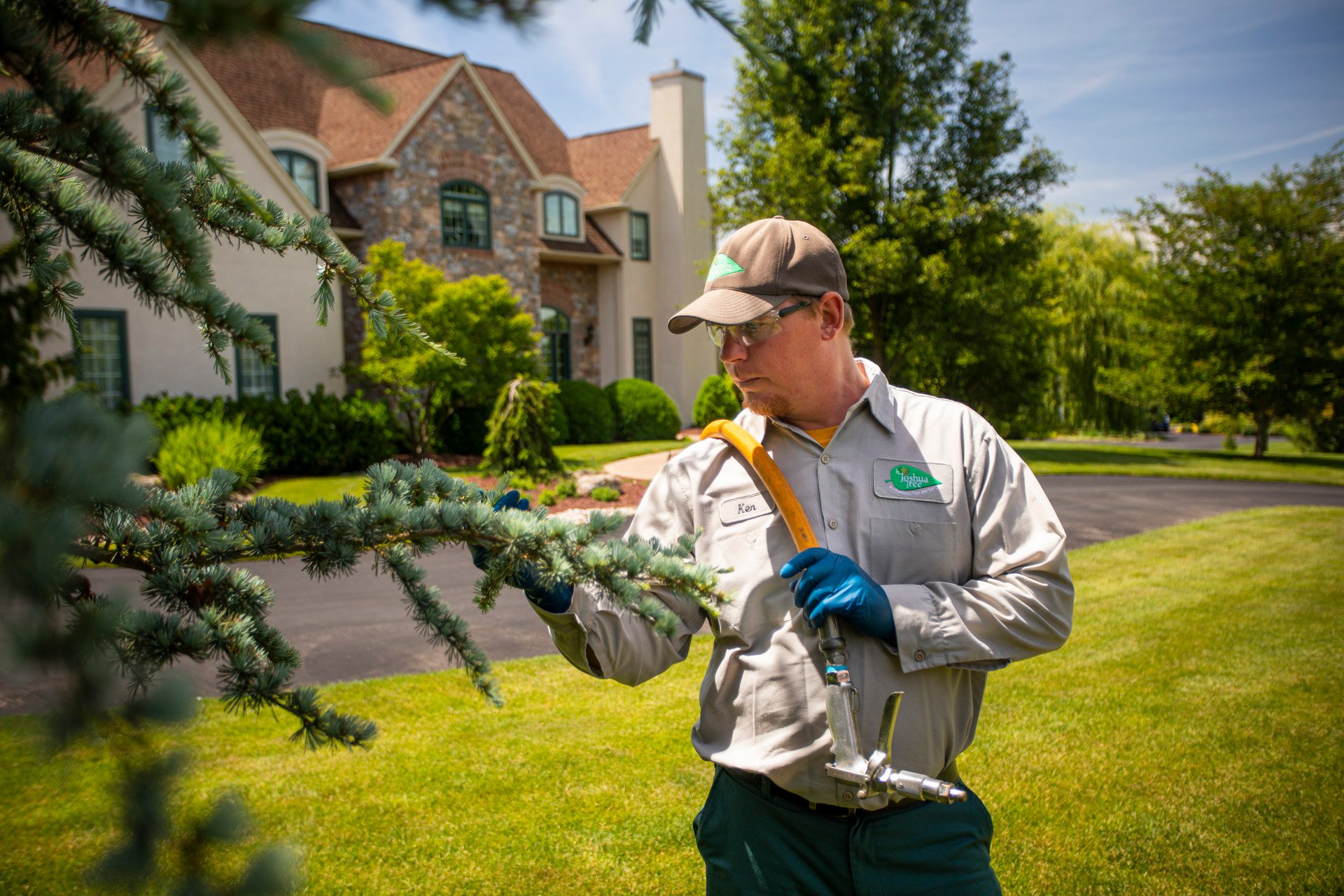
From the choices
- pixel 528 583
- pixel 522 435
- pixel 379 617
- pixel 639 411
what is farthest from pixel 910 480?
pixel 639 411

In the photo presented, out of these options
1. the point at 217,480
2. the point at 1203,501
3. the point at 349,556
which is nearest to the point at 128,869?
the point at 349,556

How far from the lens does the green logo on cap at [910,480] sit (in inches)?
97.3

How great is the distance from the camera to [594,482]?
14789 millimetres

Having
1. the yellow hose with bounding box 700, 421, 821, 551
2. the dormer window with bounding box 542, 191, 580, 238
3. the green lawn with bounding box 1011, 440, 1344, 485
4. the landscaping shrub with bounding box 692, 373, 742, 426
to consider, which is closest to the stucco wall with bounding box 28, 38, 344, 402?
the dormer window with bounding box 542, 191, 580, 238

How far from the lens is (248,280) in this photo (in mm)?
17641

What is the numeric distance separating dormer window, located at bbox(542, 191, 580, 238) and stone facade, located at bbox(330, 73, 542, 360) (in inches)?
93.0

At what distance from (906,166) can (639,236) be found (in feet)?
27.4

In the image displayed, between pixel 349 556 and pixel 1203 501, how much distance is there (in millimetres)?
17208

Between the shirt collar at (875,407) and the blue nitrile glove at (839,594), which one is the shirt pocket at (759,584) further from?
the shirt collar at (875,407)

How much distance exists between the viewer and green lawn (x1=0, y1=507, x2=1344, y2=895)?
4.02 meters

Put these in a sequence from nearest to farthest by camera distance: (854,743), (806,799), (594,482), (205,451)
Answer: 1. (854,743)
2. (806,799)
3. (205,451)
4. (594,482)

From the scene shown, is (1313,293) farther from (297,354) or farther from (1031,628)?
(1031,628)

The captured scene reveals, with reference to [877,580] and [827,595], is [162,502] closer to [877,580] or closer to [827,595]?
[827,595]

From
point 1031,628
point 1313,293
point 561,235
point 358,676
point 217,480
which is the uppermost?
point 561,235
